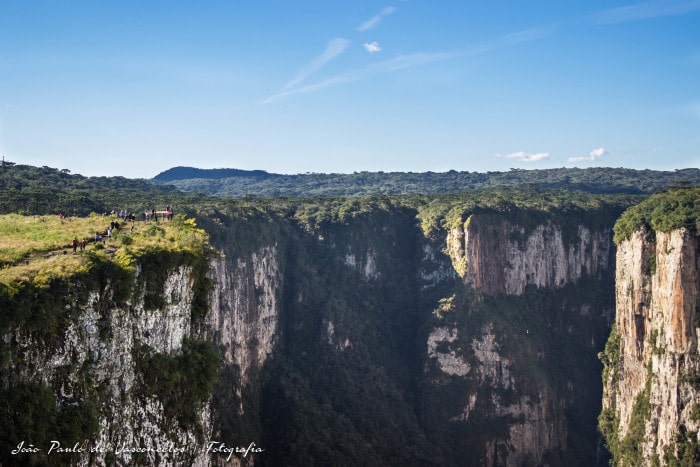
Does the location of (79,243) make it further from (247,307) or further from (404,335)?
(404,335)

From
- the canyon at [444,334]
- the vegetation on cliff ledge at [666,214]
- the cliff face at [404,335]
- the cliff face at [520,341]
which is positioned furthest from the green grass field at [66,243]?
the vegetation on cliff ledge at [666,214]

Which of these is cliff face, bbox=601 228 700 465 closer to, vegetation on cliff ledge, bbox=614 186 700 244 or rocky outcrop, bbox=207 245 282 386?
vegetation on cliff ledge, bbox=614 186 700 244

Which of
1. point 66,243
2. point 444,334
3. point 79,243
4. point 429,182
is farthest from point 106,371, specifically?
point 429,182

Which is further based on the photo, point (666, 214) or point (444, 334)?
point (444, 334)

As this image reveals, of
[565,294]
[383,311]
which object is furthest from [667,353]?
[383,311]

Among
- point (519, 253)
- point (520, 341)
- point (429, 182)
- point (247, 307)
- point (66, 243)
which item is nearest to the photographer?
point (66, 243)

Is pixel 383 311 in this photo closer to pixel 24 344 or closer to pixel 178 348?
pixel 178 348

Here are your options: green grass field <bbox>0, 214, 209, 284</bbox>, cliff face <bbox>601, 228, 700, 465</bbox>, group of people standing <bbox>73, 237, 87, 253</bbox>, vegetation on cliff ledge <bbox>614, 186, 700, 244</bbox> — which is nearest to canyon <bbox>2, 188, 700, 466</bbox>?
cliff face <bbox>601, 228, 700, 465</bbox>
